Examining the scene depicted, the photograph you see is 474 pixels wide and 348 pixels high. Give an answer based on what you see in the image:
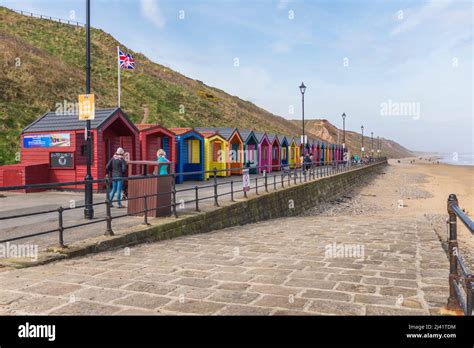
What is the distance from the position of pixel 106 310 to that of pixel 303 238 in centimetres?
600

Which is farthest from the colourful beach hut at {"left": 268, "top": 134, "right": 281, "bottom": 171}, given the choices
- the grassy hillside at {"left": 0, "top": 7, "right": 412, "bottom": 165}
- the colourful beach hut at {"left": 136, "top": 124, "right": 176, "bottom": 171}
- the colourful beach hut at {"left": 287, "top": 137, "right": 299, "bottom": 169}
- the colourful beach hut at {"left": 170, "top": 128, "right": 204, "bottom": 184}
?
the grassy hillside at {"left": 0, "top": 7, "right": 412, "bottom": 165}

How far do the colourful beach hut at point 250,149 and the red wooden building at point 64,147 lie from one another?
12593mm

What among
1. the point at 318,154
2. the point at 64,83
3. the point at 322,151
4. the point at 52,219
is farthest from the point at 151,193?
the point at 322,151

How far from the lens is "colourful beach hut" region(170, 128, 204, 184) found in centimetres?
2230

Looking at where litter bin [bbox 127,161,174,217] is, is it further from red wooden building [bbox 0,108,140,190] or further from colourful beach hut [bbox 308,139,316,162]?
colourful beach hut [bbox 308,139,316,162]

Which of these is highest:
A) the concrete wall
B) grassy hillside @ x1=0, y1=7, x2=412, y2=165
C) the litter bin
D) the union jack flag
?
grassy hillside @ x1=0, y1=7, x2=412, y2=165

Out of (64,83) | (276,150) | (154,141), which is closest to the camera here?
(154,141)

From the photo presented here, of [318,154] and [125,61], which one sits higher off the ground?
[125,61]

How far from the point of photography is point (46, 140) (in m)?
17.0

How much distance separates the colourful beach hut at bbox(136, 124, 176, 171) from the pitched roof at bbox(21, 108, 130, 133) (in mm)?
1838

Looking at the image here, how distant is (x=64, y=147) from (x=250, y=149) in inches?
625

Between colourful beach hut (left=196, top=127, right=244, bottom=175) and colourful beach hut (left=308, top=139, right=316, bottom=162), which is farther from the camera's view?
colourful beach hut (left=308, top=139, right=316, bottom=162)

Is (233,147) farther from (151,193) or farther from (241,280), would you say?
(241,280)
